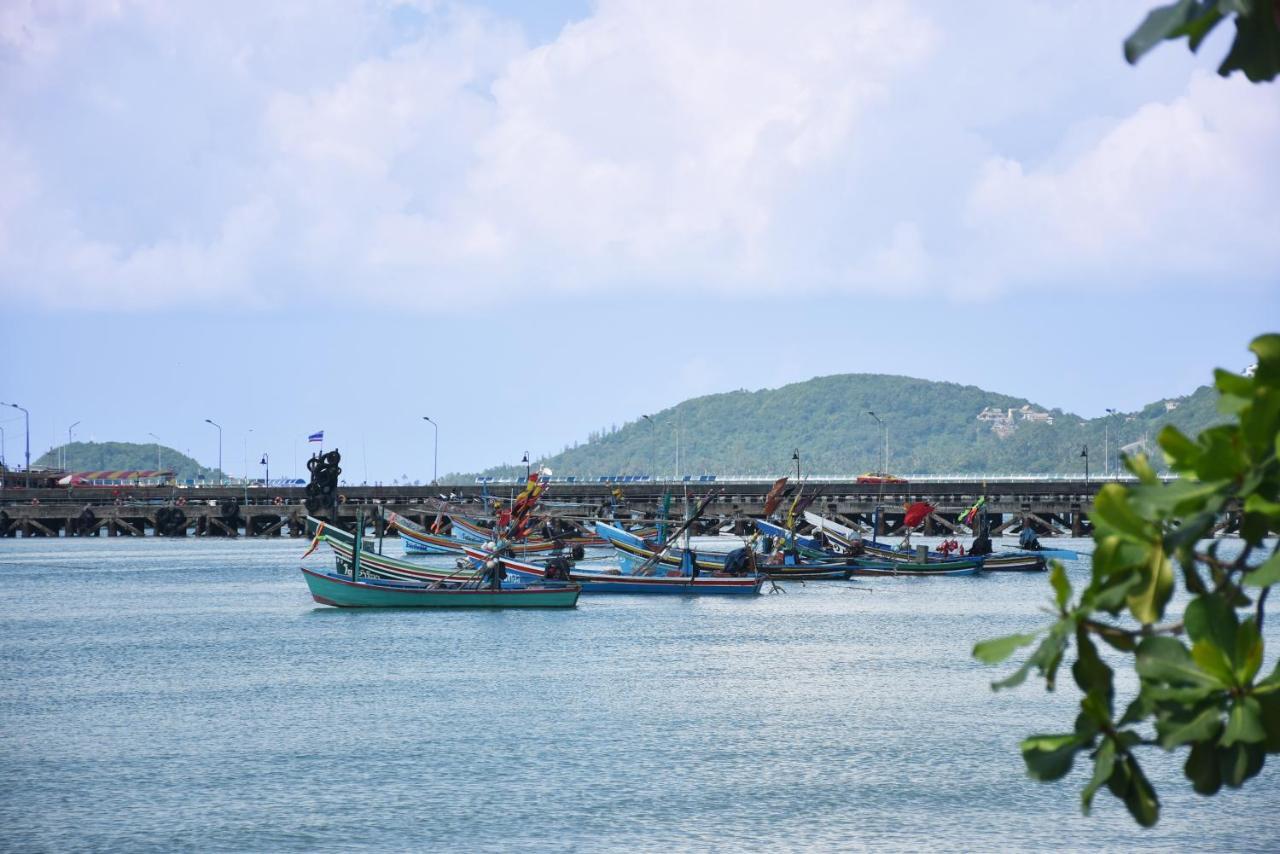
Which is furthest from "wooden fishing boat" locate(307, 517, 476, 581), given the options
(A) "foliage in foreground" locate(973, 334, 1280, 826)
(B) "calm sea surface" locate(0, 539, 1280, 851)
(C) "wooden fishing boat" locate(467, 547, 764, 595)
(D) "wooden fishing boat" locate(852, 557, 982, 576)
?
(A) "foliage in foreground" locate(973, 334, 1280, 826)

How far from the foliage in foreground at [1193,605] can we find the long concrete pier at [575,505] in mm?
126257

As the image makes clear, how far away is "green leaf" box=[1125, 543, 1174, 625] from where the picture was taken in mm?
5633

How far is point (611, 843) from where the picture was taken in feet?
85.4

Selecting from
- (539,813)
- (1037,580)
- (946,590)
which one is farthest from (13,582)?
(539,813)

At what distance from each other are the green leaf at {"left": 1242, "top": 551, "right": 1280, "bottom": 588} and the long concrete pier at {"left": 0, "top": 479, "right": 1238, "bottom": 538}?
126798mm

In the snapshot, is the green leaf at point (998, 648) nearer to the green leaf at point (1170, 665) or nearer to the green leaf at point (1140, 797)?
the green leaf at point (1170, 665)

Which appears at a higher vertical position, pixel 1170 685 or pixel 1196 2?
pixel 1196 2

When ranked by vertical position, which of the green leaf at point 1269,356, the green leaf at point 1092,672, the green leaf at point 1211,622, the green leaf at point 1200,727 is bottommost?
the green leaf at point 1200,727

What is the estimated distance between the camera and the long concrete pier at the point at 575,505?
13825 cm

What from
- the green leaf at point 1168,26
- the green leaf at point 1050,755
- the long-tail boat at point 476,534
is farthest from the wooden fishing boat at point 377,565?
the green leaf at point 1168,26

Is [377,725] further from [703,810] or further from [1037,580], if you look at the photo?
[1037,580]

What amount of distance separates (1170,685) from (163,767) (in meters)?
29.6

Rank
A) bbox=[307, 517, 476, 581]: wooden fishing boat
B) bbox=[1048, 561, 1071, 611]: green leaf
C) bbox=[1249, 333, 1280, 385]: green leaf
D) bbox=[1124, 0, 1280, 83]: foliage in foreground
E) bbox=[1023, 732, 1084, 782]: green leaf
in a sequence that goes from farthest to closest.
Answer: bbox=[307, 517, 476, 581]: wooden fishing boat → bbox=[1023, 732, 1084, 782]: green leaf → bbox=[1048, 561, 1071, 611]: green leaf → bbox=[1249, 333, 1280, 385]: green leaf → bbox=[1124, 0, 1280, 83]: foliage in foreground

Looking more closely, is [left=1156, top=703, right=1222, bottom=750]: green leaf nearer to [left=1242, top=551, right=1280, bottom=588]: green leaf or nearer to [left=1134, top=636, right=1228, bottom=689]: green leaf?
[left=1134, top=636, right=1228, bottom=689]: green leaf
